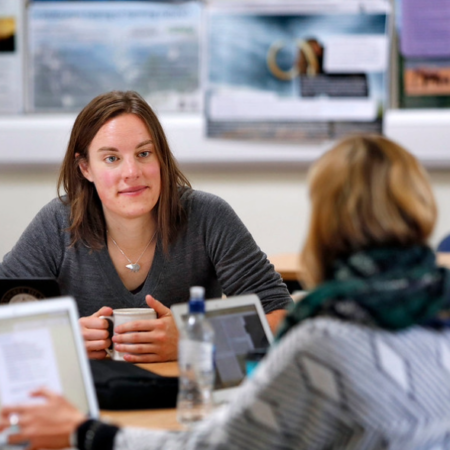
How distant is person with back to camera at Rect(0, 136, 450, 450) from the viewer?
1.01 meters

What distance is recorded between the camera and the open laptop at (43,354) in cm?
127

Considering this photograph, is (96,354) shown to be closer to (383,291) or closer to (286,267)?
(383,291)

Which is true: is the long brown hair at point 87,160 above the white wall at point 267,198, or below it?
above

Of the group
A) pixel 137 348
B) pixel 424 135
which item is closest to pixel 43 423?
pixel 137 348

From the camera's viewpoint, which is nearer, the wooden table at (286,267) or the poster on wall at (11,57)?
the wooden table at (286,267)

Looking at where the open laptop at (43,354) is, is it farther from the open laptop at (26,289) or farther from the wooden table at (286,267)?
the wooden table at (286,267)

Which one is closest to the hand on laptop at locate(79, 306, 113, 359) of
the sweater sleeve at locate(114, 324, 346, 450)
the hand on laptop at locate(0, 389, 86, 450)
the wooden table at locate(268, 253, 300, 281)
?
the hand on laptop at locate(0, 389, 86, 450)

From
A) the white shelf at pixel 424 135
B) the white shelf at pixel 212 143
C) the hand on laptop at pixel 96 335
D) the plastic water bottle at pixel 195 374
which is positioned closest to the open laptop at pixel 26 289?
the hand on laptop at pixel 96 335

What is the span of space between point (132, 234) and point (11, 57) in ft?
7.45

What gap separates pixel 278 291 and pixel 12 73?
8.48 ft

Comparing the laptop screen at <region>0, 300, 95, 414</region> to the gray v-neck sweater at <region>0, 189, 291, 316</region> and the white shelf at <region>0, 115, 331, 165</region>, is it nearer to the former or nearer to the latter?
the gray v-neck sweater at <region>0, 189, 291, 316</region>

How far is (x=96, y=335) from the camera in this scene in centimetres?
182

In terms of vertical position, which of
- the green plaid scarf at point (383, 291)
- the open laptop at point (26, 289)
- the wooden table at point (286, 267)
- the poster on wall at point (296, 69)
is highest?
the poster on wall at point (296, 69)

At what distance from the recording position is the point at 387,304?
1.03 meters
